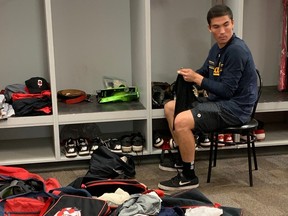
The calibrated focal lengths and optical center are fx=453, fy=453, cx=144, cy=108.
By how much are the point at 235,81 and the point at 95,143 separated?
1.26 meters

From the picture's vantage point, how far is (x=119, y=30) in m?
A: 4.05

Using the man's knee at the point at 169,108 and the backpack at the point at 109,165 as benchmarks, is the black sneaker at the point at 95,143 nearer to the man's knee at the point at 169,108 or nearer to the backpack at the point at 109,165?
the backpack at the point at 109,165

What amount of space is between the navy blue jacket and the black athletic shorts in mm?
35

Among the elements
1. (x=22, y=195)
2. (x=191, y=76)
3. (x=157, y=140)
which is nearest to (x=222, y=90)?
(x=191, y=76)

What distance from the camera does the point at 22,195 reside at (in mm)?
2420

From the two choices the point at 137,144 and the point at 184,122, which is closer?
the point at 184,122

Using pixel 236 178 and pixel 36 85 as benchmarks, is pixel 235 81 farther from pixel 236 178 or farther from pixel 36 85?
pixel 36 85

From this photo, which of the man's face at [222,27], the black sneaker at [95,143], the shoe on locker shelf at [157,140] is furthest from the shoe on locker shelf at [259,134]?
the black sneaker at [95,143]

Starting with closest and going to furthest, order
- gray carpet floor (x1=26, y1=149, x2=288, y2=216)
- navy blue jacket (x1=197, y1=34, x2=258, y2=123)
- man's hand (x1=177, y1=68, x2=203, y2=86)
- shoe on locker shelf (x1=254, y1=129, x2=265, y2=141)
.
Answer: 1. gray carpet floor (x1=26, y1=149, x2=288, y2=216)
2. navy blue jacket (x1=197, y1=34, x2=258, y2=123)
3. man's hand (x1=177, y1=68, x2=203, y2=86)
4. shoe on locker shelf (x1=254, y1=129, x2=265, y2=141)

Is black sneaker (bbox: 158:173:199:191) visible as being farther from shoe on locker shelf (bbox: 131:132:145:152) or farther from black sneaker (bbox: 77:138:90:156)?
black sneaker (bbox: 77:138:90:156)

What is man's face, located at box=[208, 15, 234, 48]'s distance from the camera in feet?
10.0

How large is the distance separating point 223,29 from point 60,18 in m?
1.54

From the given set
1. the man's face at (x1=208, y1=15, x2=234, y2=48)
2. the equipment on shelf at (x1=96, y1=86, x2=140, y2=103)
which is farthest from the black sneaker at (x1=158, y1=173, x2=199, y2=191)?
the man's face at (x1=208, y1=15, x2=234, y2=48)

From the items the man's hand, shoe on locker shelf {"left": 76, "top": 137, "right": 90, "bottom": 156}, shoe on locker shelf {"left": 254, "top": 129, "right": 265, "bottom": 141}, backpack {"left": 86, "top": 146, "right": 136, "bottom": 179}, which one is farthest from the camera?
shoe on locker shelf {"left": 254, "top": 129, "right": 265, "bottom": 141}
